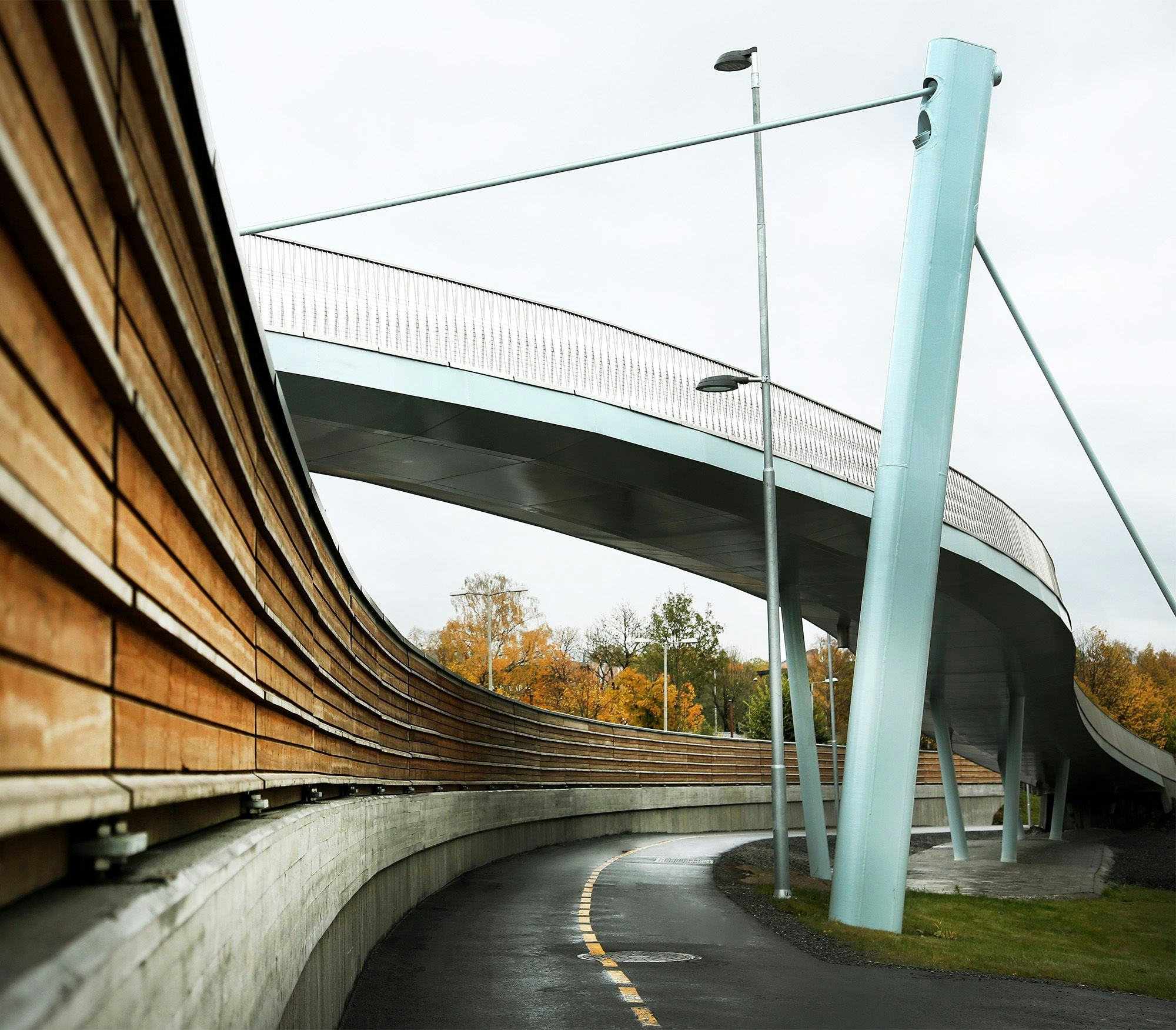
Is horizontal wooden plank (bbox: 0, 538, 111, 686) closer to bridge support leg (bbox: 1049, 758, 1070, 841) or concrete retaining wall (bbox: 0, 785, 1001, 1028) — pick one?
concrete retaining wall (bbox: 0, 785, 1001, 1028)

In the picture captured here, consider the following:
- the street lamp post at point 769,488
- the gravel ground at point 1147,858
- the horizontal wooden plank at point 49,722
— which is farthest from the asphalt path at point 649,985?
the gravel ground at point 1147,858

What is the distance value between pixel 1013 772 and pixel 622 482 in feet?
76.5

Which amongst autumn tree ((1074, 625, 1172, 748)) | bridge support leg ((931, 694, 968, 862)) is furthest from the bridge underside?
autumn tree ((1074, 625, 1172, 748))

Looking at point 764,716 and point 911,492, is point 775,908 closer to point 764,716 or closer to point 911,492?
point 911,492

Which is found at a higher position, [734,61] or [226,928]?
[734,61]

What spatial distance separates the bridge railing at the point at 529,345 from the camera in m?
19.1

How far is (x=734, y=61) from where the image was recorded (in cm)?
2400

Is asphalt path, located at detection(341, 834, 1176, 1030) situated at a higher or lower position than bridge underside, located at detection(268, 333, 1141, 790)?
lower

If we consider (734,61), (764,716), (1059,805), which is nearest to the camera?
(734,61)

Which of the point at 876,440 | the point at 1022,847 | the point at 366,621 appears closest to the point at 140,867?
the point at 366,621

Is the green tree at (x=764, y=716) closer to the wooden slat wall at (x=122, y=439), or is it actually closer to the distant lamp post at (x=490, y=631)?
the distant lamp post at (x=490, y=631)

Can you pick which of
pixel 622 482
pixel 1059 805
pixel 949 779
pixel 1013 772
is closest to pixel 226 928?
pixel 622 482

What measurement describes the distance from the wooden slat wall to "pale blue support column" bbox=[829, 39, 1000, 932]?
37.1 ft

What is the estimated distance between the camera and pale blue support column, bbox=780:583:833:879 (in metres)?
27.5
